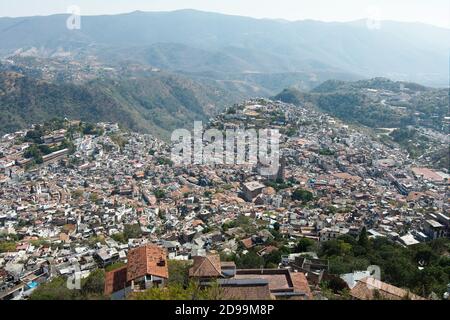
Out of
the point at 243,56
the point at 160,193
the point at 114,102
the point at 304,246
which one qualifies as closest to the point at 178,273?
the point at 304,246

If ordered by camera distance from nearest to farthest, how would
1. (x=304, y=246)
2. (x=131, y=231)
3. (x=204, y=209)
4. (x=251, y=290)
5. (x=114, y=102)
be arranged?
(x=251, y=290) → (x=304, y=246) → (x=131, y=231) → (x=204, y=209) → (x=114, y=102)

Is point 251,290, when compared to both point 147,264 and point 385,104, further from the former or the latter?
point 385,104

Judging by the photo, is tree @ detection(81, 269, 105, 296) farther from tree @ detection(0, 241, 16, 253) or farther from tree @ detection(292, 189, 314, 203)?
tree @ detection(292, 189, 314, 203)

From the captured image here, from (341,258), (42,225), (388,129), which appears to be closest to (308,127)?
(388,129)

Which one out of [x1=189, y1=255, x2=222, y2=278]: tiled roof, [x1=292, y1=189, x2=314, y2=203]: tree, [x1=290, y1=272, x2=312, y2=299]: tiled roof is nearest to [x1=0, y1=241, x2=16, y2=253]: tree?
[x1=189, y1=255, x2=222, y2=278]: tiled roof

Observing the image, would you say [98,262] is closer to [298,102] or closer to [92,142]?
[92,142]
